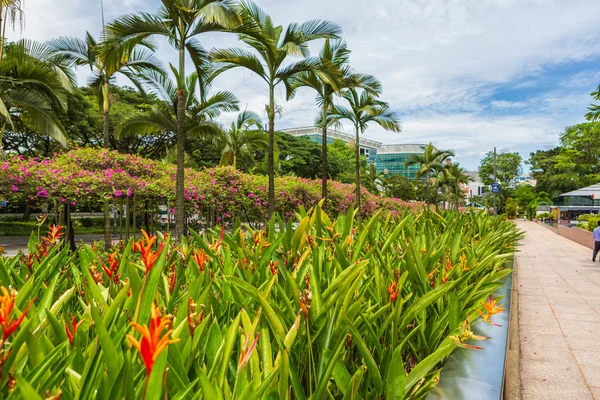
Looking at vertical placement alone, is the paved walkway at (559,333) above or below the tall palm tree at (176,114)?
below

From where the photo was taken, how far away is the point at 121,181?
27.7 ft

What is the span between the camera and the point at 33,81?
1141 centimetres

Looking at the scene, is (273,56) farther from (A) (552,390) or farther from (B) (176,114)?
(A) (552,390)

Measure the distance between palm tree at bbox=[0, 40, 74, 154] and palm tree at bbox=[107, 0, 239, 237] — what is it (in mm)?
4854

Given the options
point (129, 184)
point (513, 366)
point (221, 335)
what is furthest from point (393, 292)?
point (129, 184)

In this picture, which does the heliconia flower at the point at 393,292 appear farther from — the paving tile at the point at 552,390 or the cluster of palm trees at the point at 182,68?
the cluster of palm trees at the point at 182,68

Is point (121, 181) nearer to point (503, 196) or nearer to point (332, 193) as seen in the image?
point (332, 193)

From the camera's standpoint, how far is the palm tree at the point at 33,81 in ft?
36.2

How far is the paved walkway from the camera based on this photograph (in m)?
3.21

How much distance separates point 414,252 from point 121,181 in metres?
7.81

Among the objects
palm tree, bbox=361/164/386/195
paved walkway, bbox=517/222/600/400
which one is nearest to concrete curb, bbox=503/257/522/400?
paved walkway, bbox=517/222/600/400

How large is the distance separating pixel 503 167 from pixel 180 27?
2207 inches

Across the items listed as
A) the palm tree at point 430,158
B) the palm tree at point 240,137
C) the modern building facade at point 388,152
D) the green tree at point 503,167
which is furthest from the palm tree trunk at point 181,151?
the modern building facade at point 388,152

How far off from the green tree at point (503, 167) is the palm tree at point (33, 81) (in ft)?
176
